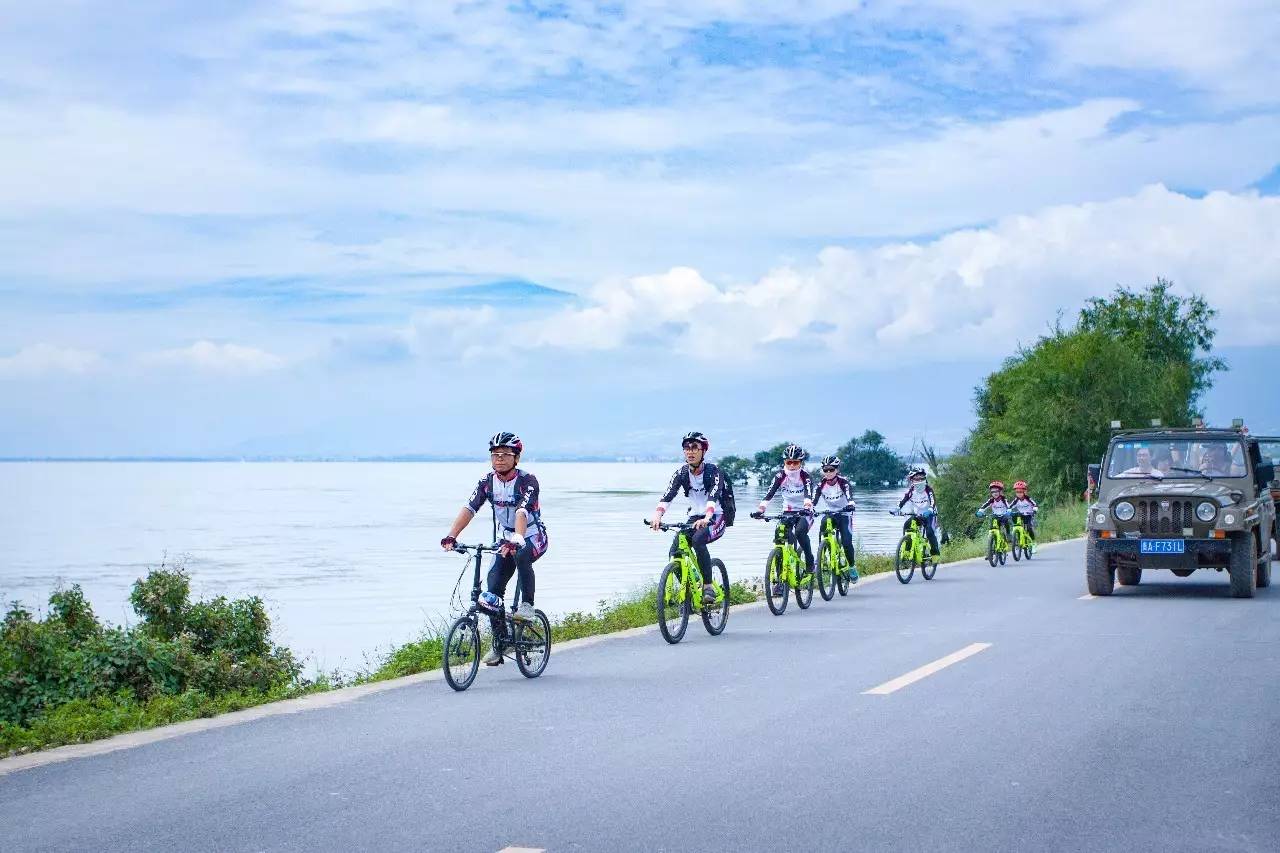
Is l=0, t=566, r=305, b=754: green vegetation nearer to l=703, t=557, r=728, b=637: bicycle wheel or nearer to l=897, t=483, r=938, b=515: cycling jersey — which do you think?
l=703, t=557, r=728, b=637: bicycle wheel

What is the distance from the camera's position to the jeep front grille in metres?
17.8

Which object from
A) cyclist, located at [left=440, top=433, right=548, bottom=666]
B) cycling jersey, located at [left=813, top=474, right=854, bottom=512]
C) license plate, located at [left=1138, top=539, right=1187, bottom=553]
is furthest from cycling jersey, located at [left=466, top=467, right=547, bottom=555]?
license plate, located at [left=1138, top=539, right=1187, bottom=553]

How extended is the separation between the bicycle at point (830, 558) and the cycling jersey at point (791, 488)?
1.19 meters

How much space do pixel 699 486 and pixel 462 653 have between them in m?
4.35

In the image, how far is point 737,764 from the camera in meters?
7.68

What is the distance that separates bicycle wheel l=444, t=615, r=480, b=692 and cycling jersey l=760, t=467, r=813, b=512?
287 inches

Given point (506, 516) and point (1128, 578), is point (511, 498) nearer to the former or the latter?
point (506, 516)

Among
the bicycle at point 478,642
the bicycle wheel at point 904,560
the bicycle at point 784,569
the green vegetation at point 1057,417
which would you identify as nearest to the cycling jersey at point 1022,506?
the bicycle wheel at point 904,560

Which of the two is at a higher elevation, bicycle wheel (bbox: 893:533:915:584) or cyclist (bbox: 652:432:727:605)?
cyclist (bbox: 652:432:727:605)

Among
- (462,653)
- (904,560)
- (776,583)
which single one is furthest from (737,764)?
(904,560)

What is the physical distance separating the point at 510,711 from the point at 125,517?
89.7 m

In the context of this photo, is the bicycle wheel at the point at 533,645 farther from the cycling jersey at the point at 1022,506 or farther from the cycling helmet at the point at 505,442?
the cycling jersey at the point at 1022,506

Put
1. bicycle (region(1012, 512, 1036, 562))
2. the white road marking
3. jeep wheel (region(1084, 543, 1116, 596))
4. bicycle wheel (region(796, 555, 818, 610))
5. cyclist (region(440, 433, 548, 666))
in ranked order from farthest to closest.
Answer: bicycle (region(1012, 512, 1036, 562)) < jeep wheel (region(1084, 543, 1116, 596)) < bicycle wheel (region(796, 555, 818, 610)) < cyclist (region(440, 433, 548, 666)) < the white road marking

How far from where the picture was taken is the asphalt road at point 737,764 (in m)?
6.27
